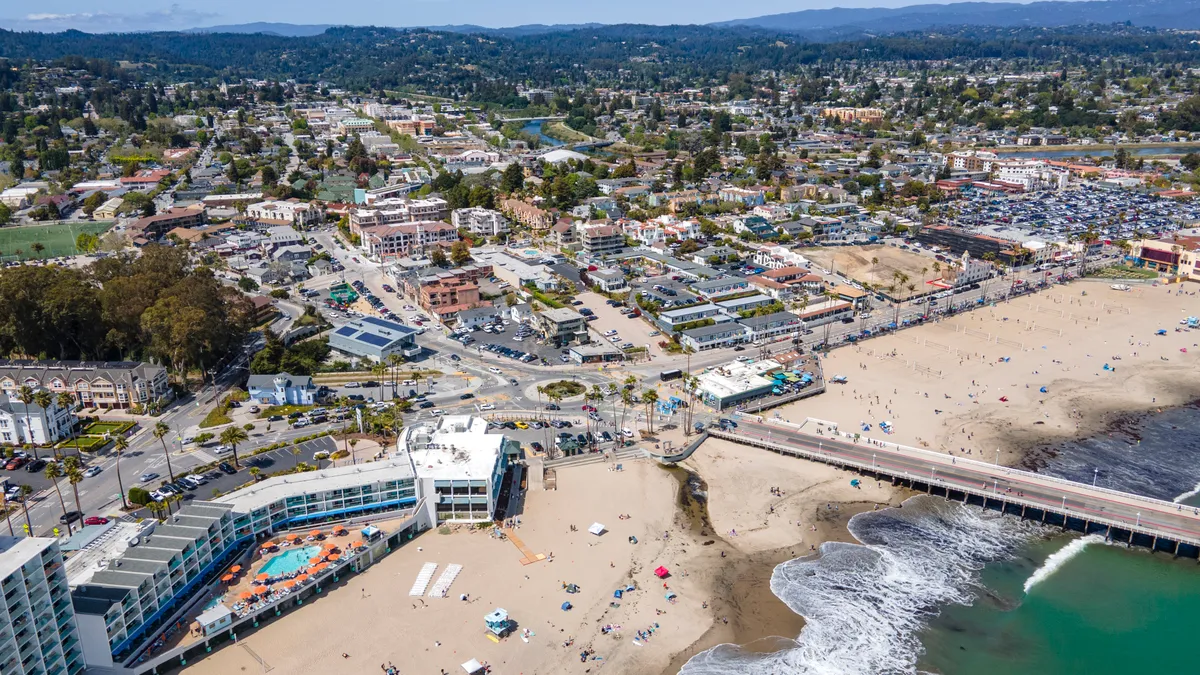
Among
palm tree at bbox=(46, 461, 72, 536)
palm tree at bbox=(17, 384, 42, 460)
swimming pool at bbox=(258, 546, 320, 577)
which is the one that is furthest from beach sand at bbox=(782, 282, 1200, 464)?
palm tree at bbox=(17, 384, 42, 460)

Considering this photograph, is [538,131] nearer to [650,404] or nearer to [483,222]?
[483,222]

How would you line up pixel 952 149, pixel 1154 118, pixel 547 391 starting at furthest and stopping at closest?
pixel 1154 118 → pixel 952 149 → pixel 547 391

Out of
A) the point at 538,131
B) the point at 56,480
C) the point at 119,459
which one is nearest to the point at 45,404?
the point at 119,459

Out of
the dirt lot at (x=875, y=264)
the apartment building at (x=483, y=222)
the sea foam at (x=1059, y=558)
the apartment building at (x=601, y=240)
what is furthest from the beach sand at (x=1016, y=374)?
the apartment building at (x=483, y=222)

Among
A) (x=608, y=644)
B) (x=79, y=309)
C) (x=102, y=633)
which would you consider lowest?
(x=608, y=644)

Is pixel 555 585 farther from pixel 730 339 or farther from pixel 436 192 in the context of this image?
pixel 436 192

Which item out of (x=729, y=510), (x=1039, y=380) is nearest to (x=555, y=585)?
(x=729, y=510)
